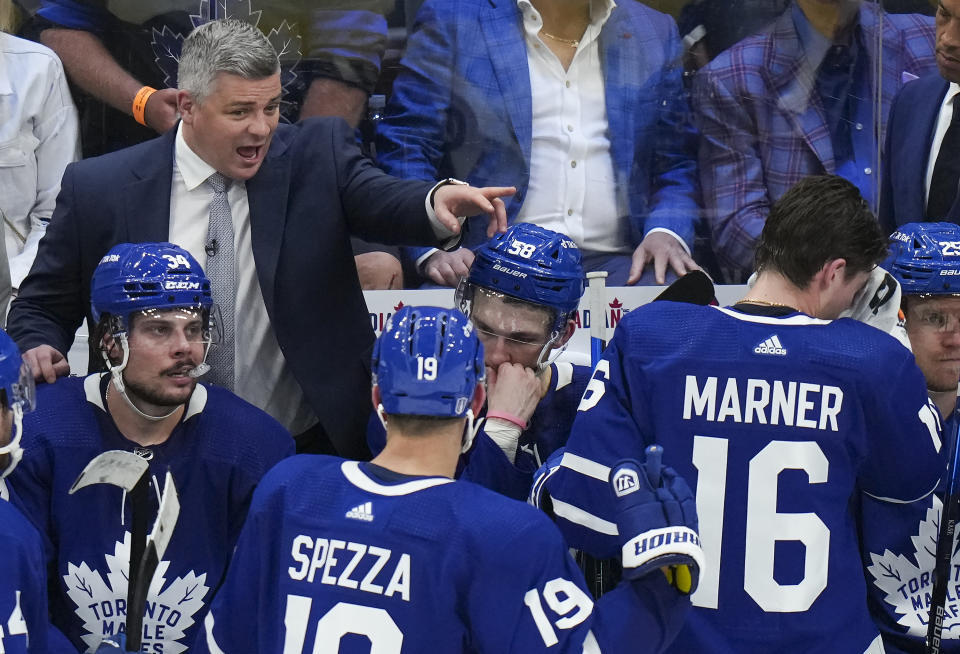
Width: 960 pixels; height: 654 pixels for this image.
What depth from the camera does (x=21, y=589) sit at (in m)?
2.11

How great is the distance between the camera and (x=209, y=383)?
3.35m

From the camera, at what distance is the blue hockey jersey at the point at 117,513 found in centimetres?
283

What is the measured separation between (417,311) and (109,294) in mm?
1122

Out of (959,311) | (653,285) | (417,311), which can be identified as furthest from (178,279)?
(959,311)

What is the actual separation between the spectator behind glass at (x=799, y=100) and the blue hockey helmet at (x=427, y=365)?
2.24m

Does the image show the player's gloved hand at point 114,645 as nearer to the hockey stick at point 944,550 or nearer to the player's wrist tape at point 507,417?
the player's wrist tape at point 507,417

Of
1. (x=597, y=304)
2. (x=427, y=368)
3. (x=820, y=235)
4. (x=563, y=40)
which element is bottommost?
(x=597, y=304)

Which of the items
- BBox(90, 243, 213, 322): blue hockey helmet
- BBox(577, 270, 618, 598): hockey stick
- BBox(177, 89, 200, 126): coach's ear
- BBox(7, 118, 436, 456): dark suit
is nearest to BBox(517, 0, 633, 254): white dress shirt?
BBox(577, 270, 618, 598): hockey stick

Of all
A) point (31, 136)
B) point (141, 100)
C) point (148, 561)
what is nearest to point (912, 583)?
point (148, 561)

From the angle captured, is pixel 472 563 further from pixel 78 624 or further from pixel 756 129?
pixel 756 129

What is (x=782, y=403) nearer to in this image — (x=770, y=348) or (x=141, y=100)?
(x=770, y=348)

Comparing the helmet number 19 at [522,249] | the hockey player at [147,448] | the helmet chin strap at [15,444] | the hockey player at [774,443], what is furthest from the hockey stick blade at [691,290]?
the helmet chin strap at [15,444]

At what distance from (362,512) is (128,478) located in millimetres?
891

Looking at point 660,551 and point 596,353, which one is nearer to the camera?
point 660,551
